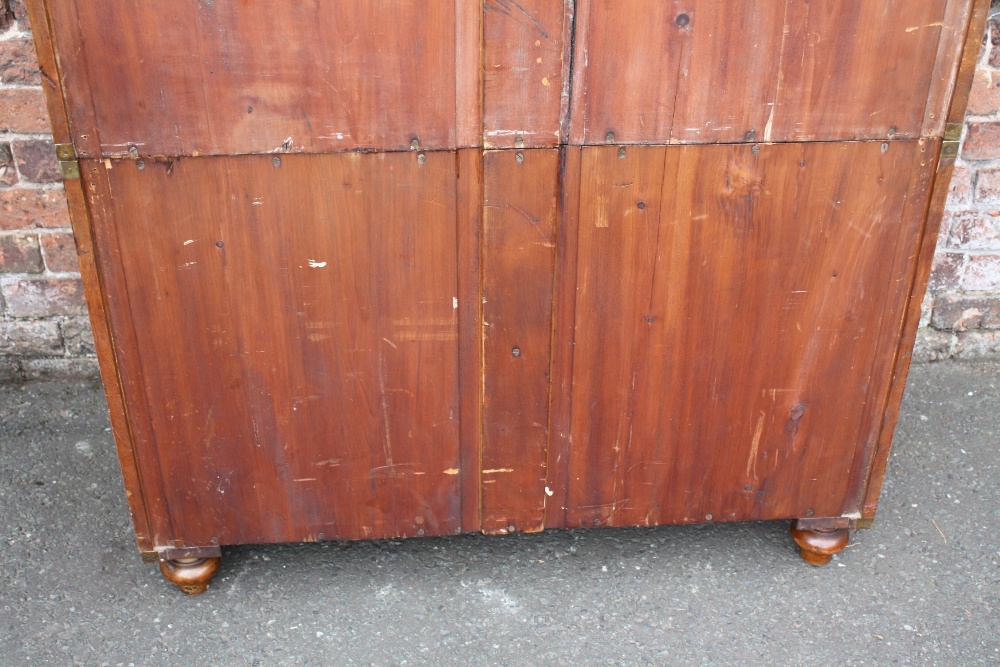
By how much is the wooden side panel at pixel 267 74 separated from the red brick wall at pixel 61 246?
1.23 metres

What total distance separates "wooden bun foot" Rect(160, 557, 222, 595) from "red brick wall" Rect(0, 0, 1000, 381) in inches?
46.8

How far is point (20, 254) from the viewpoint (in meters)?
2.55

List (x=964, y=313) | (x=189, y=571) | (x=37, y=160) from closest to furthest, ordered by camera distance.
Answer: (x=189, y=571) < (x=37, y=160) < (x=964, y=313)

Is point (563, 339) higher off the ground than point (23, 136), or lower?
lower

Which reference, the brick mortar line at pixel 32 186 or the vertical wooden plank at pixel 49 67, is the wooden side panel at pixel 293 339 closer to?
the vertical wooden plank at pixel 49 67

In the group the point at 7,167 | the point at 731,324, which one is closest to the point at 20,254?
the point at 7,167

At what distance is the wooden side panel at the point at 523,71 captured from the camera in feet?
4.49

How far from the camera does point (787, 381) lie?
1701 mm

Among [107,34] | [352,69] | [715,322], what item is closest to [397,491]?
[715,322]

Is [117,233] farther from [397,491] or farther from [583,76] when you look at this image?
[583,76]

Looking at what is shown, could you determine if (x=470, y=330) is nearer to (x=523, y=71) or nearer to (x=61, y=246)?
(x=523, y=71)

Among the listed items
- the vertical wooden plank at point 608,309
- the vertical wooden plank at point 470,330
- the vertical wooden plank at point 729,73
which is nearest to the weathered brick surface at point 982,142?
the vertical wooden plank at point 729,73

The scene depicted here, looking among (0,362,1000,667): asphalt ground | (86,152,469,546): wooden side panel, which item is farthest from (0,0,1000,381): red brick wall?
(86,152,469,546): wooden side panel

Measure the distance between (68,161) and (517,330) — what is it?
33.7 inches
